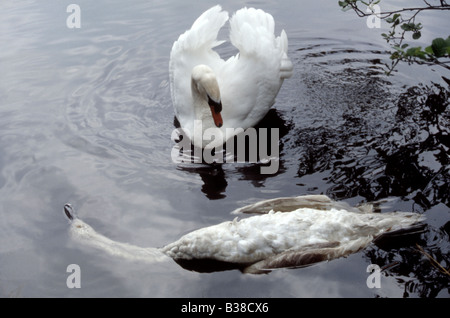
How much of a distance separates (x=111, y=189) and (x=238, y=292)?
207cm

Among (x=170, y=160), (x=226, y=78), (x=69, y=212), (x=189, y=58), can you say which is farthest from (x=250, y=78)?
(x=69, y=212)

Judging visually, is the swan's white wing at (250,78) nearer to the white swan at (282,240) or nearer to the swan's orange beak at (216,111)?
the swan's orange beak at (216,111)

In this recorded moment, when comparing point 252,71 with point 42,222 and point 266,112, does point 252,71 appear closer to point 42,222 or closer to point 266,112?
point 266,112

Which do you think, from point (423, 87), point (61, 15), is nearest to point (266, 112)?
point (423, 87)

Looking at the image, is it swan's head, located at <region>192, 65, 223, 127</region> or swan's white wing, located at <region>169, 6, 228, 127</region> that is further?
swan's white wing, located at <region>169, 6, 228, 127</region>

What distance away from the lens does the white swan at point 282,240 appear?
4.09 metres

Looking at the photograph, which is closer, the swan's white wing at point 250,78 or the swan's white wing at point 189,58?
the swan's white wing at point 250,78

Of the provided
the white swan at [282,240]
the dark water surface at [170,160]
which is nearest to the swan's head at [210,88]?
the dark water surface at [170,160]

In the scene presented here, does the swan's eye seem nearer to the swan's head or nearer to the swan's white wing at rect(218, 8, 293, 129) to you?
the swan's head

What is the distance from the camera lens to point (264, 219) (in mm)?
4215

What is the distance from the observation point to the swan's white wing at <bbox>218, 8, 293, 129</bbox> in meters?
6.37

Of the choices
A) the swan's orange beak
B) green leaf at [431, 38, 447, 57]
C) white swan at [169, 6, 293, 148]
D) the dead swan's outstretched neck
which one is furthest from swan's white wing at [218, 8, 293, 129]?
green leaf at [431, 38, 447, 57]

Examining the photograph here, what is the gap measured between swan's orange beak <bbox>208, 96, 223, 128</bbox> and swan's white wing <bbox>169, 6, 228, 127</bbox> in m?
0.41

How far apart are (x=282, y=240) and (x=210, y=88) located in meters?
2.52
